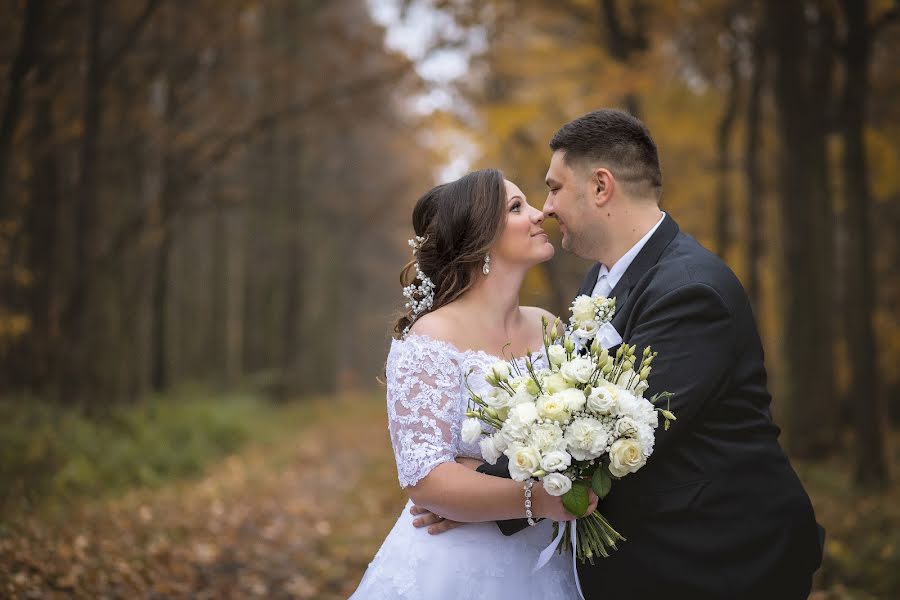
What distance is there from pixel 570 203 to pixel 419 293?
0.86 m

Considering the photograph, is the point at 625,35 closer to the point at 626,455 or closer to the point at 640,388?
the point at 640,388

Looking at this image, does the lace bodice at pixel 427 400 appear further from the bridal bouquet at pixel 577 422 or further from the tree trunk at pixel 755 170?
the tree trunk at pixel 755 170

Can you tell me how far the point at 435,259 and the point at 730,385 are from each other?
153cm

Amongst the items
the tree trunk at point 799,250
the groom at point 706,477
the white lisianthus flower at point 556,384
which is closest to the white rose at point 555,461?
the white lisianthus flower at point 556,384

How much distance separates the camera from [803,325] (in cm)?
1123

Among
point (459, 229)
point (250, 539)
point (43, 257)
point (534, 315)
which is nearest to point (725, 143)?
point (250, 539)

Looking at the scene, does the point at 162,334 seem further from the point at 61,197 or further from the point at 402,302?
the point at 402,302

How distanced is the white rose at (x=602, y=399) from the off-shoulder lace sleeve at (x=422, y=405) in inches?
Result: 31.1

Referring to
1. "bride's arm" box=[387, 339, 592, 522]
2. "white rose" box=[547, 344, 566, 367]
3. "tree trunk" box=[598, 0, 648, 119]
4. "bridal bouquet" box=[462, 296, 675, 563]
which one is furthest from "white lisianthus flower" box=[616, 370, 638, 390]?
"tree trunk" box=[598, 0, 648, 119]

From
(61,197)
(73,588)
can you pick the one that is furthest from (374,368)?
(73,588)

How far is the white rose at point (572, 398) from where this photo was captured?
9.05 feet

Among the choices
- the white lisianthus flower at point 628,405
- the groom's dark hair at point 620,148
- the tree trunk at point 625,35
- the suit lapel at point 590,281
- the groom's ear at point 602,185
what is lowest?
the white lisianthus flower at point 628,405

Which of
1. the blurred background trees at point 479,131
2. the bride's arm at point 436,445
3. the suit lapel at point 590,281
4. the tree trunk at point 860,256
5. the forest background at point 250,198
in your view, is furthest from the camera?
the blurred background trees at point 479,131

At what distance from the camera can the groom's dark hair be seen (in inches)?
142
